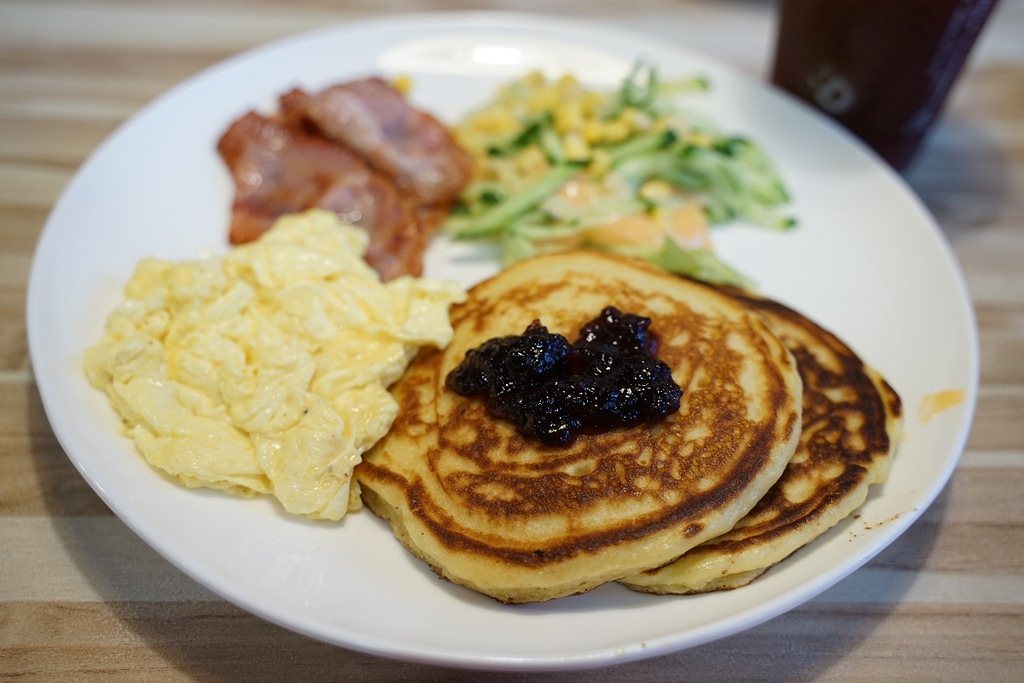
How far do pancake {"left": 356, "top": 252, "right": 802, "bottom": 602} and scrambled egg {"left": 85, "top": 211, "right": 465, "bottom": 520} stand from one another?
125 mm

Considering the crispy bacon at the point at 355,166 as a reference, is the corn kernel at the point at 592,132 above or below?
above

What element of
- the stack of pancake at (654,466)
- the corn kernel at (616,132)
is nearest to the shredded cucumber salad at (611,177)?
the corn kernel at (616,132)

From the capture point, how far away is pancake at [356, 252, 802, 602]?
6.80 feet

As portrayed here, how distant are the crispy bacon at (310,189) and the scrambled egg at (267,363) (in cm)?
44

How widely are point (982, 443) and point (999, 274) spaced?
112 centimetres

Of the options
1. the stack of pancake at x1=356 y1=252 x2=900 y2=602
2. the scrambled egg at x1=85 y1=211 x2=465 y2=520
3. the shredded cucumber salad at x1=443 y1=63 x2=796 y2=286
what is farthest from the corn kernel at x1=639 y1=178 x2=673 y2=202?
the scrambled egg at x1=85 y1=211 x2=465 y2=520

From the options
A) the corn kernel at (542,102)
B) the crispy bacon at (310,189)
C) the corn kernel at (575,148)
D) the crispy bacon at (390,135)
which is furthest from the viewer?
the corn kernel at (542,102)

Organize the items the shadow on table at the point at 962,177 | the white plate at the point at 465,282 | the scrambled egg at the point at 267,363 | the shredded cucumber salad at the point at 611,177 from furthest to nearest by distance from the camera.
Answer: the shadow on table at the point at 962,177 → the shredded cucumber salad at the point at 611,177 → the scrambled egg at the point at 267,363 → the white plate at the point at 465,282

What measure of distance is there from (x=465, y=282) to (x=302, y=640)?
160 centimetres

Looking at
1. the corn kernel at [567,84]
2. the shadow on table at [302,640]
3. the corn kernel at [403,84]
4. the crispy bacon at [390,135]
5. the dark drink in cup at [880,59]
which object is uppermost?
the dark drink in cup at [880,59]

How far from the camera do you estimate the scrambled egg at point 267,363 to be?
2.33 m

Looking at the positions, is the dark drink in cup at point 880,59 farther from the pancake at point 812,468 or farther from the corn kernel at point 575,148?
the pancake at point 812,468

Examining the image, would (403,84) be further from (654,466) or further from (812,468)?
(812,468)

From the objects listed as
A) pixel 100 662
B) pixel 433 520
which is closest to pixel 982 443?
pixel 433 520
